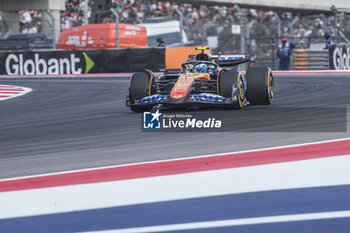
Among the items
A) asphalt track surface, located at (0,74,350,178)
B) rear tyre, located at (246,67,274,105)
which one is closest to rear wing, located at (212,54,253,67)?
rear tyre, located at (246,67,274,105)

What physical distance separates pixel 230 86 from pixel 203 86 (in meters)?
0.70

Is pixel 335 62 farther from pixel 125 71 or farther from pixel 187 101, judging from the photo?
pixel 187 101

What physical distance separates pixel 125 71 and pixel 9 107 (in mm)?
11175

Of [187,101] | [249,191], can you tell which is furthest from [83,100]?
[249,191]

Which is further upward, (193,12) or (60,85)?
(193,12)

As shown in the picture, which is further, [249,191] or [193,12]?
[193,12]

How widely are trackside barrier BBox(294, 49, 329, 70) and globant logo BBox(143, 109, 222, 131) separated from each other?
14.0 m

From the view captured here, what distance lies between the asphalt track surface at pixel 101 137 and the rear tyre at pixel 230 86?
0.64ft

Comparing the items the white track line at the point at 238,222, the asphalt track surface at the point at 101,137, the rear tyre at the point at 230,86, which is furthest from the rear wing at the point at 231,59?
the white track line at the point at 238,222

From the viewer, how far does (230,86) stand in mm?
8984

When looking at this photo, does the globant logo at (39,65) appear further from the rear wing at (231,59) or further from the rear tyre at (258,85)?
the rear tyre at (258,85)

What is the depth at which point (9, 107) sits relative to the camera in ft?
38.1

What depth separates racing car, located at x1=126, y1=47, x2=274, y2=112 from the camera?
9000 millimetres

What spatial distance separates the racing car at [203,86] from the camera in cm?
900
